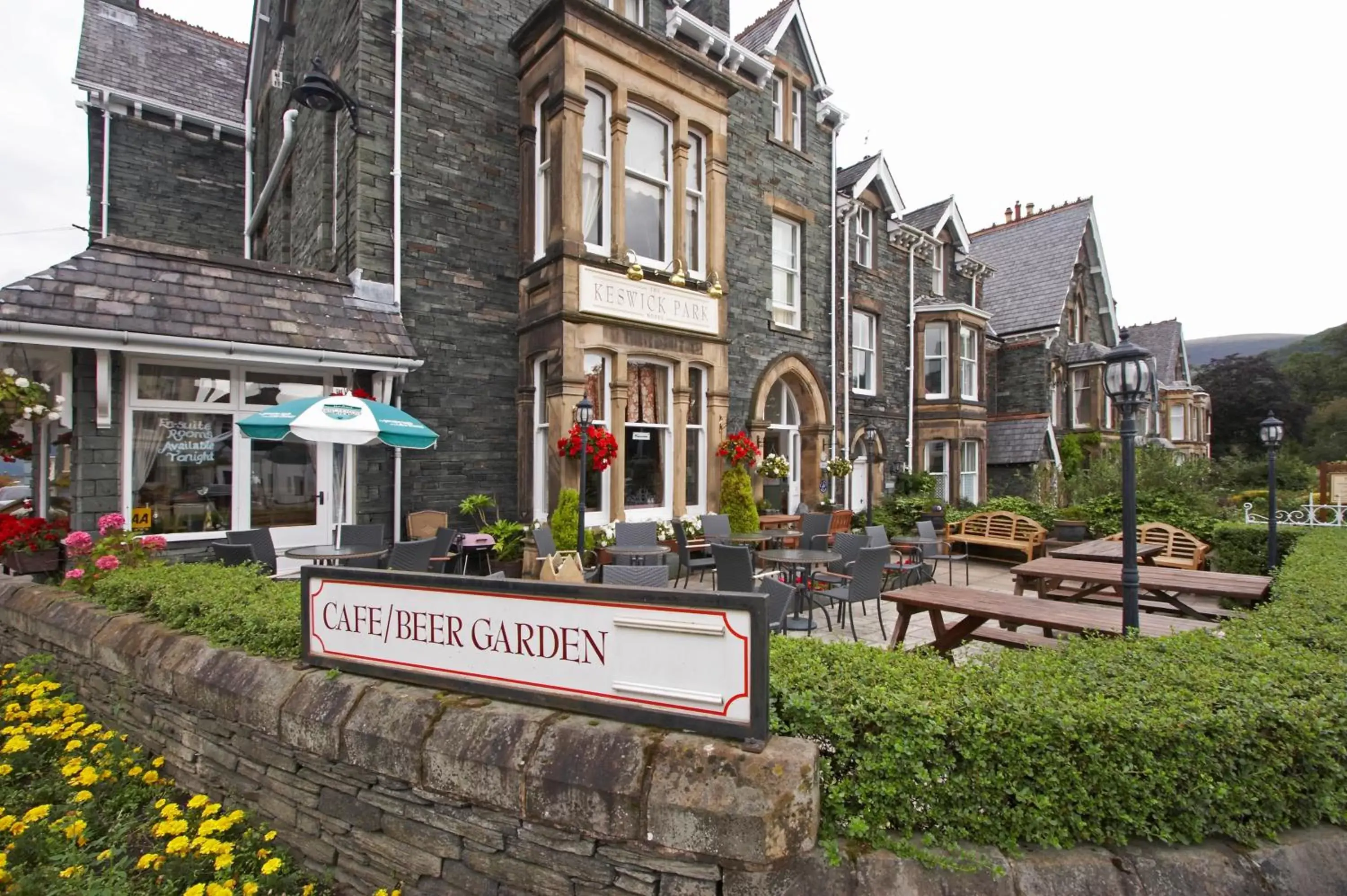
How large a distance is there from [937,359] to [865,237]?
4160 mm

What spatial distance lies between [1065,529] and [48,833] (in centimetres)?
1471

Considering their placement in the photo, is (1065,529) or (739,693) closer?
(739,693)

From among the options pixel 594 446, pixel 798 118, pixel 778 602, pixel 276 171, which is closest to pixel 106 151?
pixel 276 171

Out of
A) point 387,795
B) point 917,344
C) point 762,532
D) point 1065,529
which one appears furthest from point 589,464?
point 917,344

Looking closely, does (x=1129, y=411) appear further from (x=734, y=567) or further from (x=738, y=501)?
(x=738, y=501)

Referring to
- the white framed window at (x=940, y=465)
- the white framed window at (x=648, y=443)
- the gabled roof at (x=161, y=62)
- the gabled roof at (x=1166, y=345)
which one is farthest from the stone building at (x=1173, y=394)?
the gabled roof at (x=161, y=62)

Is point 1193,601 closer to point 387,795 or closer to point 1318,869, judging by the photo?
point 1318,869

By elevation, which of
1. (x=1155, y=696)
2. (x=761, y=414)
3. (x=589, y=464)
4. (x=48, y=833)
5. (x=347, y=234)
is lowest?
(x=48, y=833)

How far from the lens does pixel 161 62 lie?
617 inches

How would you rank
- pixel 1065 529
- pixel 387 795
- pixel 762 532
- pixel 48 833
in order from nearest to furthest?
pixel 387 795 → pixel 48 833 → pixel 762 532 → pixel 1065 529

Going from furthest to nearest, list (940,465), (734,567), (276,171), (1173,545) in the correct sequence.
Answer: (940,465), (276,171), (1173,545), (734,567)

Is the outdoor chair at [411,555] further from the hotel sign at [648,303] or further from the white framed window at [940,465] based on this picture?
the white framed window at [940,465]

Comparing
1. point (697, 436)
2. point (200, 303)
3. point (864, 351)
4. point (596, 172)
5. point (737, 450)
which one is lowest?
point (737, 450)

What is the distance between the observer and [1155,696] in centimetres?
278
